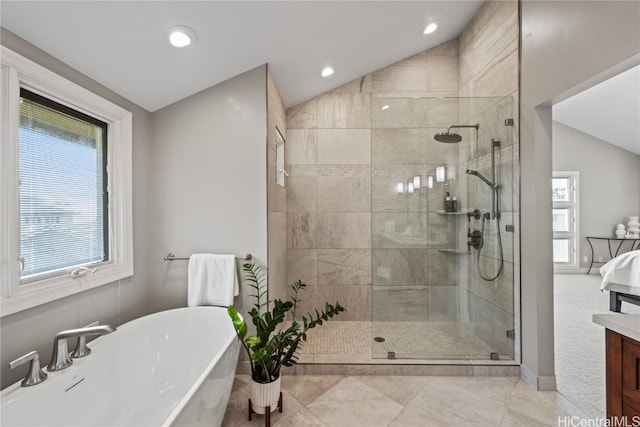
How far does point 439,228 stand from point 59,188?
266 centimetres

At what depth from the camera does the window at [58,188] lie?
1.30 meters

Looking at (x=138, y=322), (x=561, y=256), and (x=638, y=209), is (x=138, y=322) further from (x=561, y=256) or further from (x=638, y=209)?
(x=638, y=209)

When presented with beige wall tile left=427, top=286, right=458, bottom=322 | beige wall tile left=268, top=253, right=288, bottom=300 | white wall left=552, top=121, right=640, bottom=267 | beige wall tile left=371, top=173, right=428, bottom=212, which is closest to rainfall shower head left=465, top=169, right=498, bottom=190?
beige wall tile left=371, top=173, right=428, bottom=212

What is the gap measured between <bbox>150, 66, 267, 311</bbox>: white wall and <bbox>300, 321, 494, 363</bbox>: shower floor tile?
0.94m

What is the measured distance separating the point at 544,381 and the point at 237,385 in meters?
2.15

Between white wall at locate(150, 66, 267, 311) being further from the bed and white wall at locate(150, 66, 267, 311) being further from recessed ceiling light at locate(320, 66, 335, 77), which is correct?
the bed

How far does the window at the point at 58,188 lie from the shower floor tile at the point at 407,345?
165cm

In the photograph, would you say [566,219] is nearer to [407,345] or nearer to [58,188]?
[407,345]

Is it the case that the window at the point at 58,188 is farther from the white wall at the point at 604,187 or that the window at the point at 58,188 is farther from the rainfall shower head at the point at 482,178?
the white wall at the point at 604,187

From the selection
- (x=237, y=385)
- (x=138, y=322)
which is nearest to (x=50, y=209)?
(x=138, y=322)

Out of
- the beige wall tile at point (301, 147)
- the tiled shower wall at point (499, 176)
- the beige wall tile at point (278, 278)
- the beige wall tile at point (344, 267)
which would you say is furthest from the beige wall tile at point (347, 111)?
the beige wall tile at point (278, 278)

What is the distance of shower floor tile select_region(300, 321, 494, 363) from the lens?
2.30 m

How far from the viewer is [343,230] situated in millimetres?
3227

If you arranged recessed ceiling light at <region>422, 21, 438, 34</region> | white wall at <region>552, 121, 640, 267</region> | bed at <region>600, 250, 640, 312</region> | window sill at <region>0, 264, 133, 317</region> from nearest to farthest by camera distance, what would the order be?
window sill at <region>0, 264, 133, 317</region> < recessed ceiling light at <region>422, 21, 438, 34</region> < bed at <region>600, 250, 640, 312</region> < white wall at <region>552, 121, 640, 267</region>
